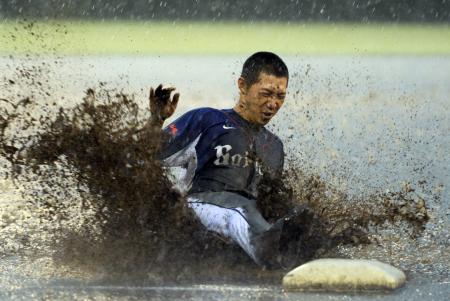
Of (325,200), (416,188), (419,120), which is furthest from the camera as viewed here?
(419,120)

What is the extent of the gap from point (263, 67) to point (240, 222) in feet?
2.88

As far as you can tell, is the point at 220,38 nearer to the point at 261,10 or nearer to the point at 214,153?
the point at 261,10

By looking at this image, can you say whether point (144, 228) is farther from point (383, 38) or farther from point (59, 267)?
point (383, 38)

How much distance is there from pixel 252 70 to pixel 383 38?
16399 millimetres

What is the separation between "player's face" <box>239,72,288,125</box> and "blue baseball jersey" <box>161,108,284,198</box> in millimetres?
96

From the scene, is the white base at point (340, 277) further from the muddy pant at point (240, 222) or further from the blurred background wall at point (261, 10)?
the blurred background wall at point (261, 10)

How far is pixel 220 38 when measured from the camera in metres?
21.5

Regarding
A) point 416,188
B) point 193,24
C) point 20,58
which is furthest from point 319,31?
point 416,188

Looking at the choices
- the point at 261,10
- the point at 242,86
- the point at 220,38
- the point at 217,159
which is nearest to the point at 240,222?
the point at 217,159

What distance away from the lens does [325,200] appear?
6.28 metres

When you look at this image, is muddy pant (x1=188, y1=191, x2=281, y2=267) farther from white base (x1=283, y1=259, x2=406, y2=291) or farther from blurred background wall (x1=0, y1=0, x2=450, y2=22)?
blurred background wall (x1=0, y1=0, x2=450, y2=22)

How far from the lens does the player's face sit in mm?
5746

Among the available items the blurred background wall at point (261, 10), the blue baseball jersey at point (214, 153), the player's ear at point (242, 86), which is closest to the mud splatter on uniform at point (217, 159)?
the blue baseball jersey at point (214, 153)

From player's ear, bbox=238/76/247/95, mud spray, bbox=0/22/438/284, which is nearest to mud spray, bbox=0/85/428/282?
mud spray, bbox=0/22/438/284
